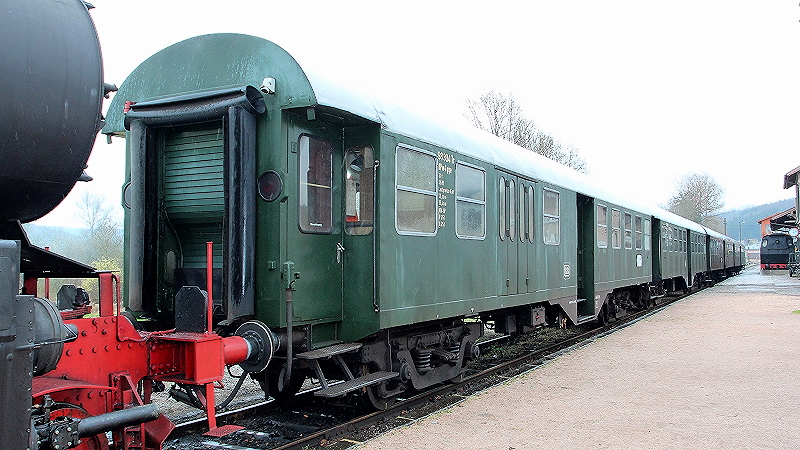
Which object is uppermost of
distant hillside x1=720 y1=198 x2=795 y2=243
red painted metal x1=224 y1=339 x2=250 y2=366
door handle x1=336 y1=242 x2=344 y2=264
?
distant hillside x1=720 y1=198 x2=795 y2=243

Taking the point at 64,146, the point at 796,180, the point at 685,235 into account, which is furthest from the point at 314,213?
the point at 796,180

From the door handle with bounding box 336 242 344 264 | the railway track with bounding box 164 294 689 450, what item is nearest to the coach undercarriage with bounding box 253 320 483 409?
Answer: the railway track with bounding box 164 294 689 450

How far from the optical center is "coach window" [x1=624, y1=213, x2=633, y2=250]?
15617 millimetres

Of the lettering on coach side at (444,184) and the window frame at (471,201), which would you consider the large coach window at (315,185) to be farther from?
the window frame at (471,201)

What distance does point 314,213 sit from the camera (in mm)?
5824

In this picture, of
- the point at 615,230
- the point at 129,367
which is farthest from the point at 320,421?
the point at 615,230

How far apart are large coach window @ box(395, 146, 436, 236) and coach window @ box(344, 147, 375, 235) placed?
0.33m

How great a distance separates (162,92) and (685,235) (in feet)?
76.0

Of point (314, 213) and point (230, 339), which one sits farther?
point (314, 213)

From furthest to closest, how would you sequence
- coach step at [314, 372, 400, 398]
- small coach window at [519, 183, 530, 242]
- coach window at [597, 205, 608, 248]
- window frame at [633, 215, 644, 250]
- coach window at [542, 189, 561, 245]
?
1. window frame at [633, 215, 644, 250]
2. coach window at [597, 205, 608, 248]
3. coach window at [542, 189, 561, 245]
4. small coach window at [519, 183, 530, 242]
5. coach step at [314, 372, 400, 398]

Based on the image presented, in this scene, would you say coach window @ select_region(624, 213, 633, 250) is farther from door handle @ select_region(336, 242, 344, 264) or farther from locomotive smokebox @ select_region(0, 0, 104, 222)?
locomotive smokebox @ select_region(0, 0, 104, 222)

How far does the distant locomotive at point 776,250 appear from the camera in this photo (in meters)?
51.1

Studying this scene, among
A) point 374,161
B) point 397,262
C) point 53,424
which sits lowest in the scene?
point 53,424

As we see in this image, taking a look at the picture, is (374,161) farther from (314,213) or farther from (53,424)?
(53,424)
